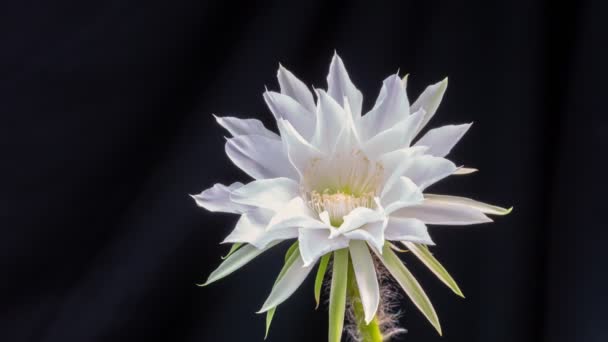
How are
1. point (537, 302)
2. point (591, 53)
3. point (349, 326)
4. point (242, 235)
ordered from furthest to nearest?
point (537, 302)
point (591, 53)
point (349, 326)
point (242, 235)

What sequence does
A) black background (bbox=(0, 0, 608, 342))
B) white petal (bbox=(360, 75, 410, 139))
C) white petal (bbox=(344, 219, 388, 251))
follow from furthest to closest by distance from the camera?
black background (bbox=(0, 0, 608, 342)) < white petal (bbox=(360, 75, 410, 139)) < white petal (bbox=(344, 219, 388, 251))

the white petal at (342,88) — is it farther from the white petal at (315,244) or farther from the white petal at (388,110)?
the white petal at (315,244)

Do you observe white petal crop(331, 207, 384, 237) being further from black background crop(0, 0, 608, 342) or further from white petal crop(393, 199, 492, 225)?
black background crop(0, 0, 608, 342)

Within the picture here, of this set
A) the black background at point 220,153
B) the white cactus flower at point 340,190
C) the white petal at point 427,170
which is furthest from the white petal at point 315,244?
the black background at point 220,153

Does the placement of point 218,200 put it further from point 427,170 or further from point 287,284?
point 427,170

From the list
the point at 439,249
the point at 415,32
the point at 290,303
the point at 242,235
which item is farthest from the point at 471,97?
the point at 242,235

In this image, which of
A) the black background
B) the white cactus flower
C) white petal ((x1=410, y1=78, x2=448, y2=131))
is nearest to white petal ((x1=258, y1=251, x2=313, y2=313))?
the white cactus flower

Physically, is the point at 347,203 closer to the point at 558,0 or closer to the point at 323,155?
the point at 323,155
